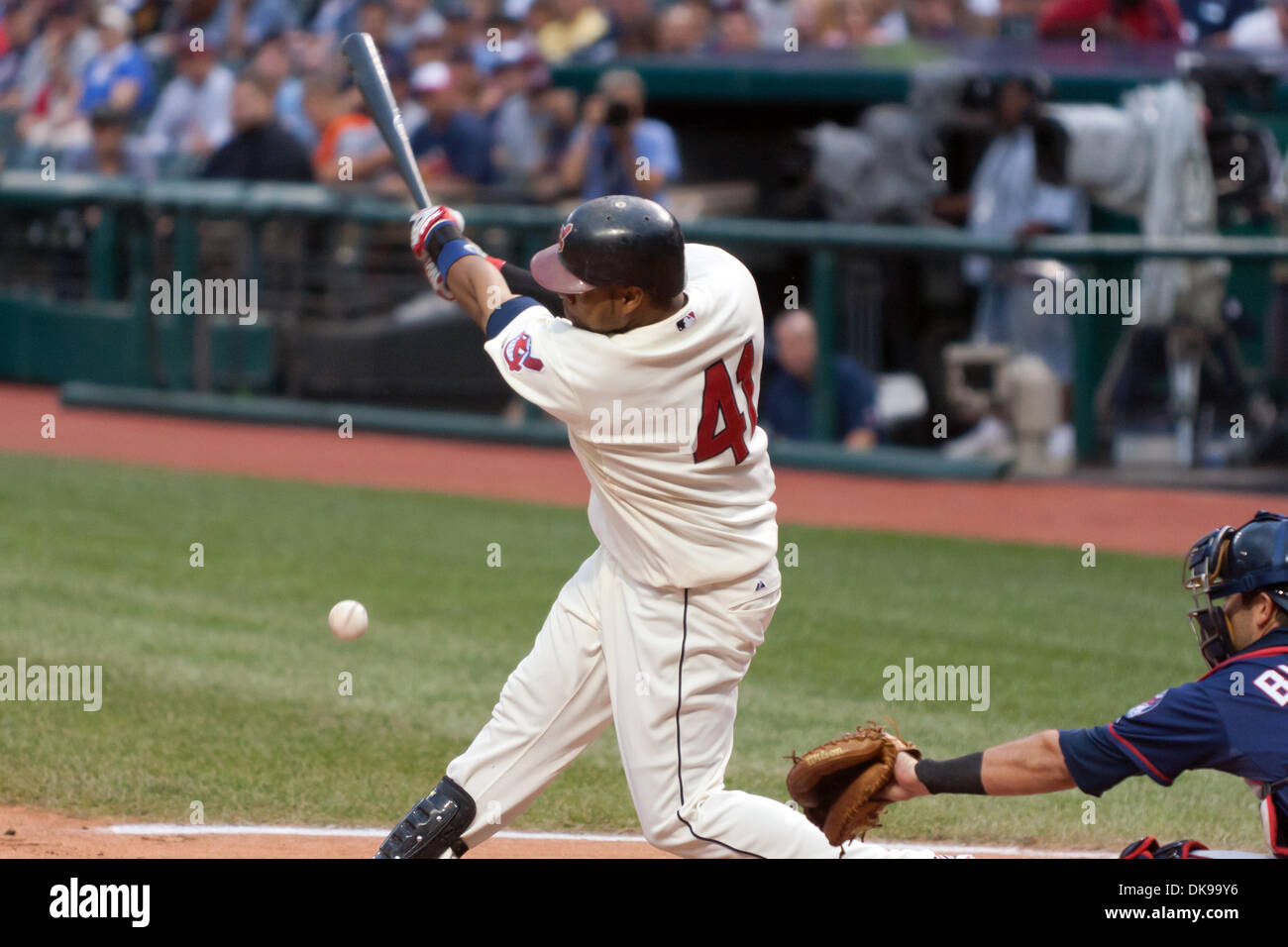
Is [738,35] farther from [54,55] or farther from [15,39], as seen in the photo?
[15,39]

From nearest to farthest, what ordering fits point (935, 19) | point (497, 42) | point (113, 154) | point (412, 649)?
point (412, 649)
point (935, 19)
point (113, 154)
point (497, 42)

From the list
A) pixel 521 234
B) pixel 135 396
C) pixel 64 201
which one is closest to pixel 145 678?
pixel 521 234

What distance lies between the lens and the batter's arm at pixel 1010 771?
12.1 feet

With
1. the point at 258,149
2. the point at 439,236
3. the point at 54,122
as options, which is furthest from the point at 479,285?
the point at 54,122

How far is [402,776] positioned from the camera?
566 cm

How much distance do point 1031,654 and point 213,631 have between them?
10.3 feet

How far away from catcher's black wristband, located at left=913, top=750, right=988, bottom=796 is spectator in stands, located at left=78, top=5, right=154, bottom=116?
13.0 meters

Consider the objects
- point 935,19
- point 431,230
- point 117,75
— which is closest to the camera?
point 431,230

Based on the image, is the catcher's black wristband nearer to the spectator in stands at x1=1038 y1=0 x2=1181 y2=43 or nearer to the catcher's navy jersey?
the catcher's navy jersey

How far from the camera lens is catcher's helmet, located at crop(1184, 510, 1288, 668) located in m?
3.67

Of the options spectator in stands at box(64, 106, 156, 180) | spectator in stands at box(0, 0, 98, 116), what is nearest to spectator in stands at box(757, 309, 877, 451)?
spectator in stands at box(64, 106, 156, 180)

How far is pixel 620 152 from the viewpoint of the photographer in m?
11.4

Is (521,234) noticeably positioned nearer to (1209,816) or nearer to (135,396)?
(135,396)

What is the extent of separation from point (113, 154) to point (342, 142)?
1.93 meters
